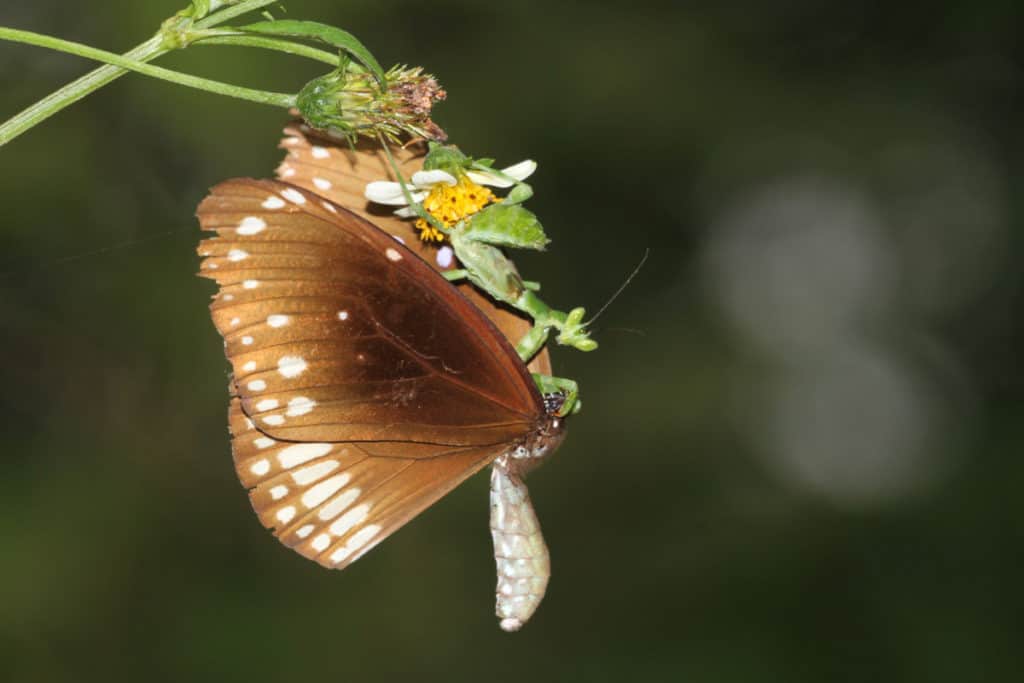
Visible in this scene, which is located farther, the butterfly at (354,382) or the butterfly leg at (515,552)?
the butterfly leg at (515,552)

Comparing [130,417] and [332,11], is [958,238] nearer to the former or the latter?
[332,11]

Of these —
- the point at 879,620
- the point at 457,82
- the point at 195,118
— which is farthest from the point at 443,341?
the point at 879,620

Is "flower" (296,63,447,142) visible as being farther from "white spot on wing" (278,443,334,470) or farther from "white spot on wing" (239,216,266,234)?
"white spot on wing" (278,443,334,470)

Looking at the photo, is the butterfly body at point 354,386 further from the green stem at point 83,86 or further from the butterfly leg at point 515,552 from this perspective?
the green stem at point 83,86

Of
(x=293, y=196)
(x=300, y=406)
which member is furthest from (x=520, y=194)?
(x=300, y=406)

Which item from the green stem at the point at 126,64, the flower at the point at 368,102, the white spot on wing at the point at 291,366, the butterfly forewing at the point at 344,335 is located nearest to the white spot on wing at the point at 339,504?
the butterfly forewing at the point at 344,335

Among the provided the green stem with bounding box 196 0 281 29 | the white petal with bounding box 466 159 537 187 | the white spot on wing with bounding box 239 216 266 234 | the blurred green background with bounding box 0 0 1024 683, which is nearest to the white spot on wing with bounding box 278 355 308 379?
the white spot on wing with bounding box 239 216 266 234
